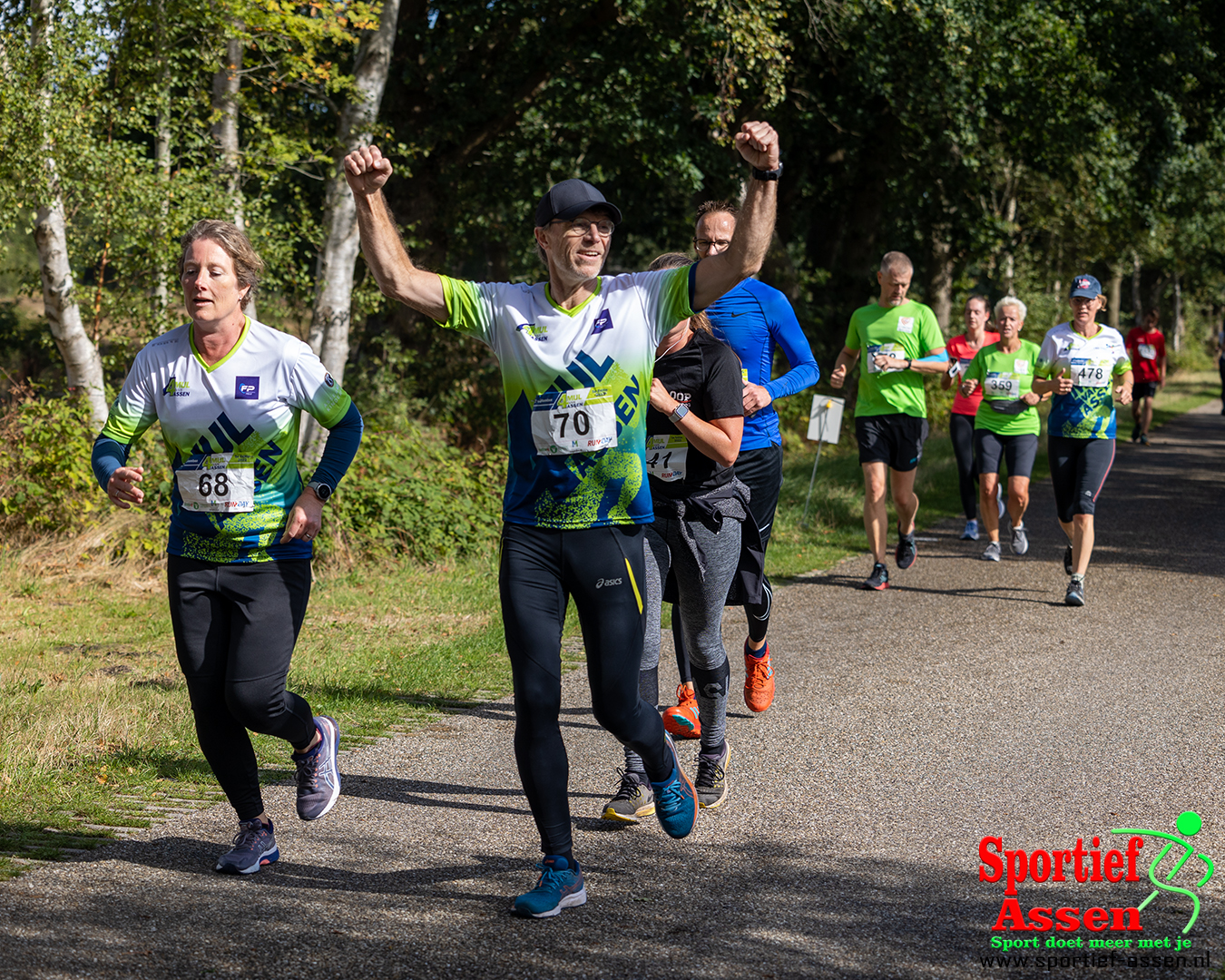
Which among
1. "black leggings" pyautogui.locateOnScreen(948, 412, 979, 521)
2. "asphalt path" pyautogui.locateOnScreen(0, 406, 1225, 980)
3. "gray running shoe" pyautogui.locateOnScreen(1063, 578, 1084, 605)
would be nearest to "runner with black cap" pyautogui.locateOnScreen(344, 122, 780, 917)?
"asphalt path" pyautogui.locateOnScreen(0, 406, 1225, 980)

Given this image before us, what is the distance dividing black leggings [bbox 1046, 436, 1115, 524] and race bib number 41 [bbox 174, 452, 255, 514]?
6.12m

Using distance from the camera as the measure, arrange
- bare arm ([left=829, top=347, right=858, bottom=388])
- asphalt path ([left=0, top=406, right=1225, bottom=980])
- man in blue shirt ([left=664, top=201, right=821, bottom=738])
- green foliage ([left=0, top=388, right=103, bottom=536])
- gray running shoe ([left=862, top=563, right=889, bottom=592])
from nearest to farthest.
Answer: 1. asphalt path ([left=0, top=406, right=1225, bottom=980])
2. man in blue shirt ([left=664, top=201, right=821, bottom=738])
3. bare arm ([left=829, top=347, right=858, bottom=388])
4. gray running shoe ([left=862, top=563, right=889, bottom=592])
5. green foliage ([left=0, top=388, right=103, bottom=536])

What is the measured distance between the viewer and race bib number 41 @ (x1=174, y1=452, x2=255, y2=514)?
3.91m

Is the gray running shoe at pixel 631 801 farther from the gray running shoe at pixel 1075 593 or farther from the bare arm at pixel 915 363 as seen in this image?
the bare arm at pixel 915 363

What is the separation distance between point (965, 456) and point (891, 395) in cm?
249

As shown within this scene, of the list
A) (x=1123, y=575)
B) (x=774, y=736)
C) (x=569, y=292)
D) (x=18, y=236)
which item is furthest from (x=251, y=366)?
(x=18, y=236)

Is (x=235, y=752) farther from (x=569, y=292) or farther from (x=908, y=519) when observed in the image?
(x=908, y=519)

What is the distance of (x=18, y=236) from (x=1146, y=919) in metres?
10.8

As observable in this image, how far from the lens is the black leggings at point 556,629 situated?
3648mm

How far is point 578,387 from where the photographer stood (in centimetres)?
360

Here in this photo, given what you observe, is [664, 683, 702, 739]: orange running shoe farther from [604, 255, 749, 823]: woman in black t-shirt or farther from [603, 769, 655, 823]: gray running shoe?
[603, 769, 655, 823]: gray running shoe

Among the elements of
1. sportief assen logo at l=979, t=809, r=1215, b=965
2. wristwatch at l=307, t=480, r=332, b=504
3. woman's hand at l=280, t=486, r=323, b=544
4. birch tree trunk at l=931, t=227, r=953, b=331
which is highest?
birch tree trunk at l=931, t=227, r=953, b=331

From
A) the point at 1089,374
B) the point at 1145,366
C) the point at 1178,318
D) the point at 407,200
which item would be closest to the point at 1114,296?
the point at 1178,318

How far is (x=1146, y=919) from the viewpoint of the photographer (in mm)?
3652
